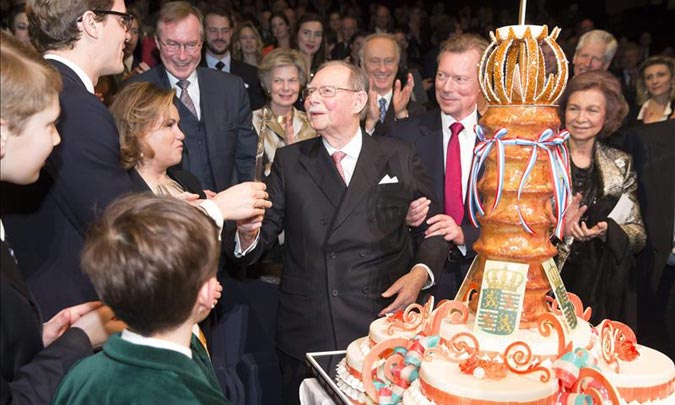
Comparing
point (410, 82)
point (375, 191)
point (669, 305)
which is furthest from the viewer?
point (410, 82)

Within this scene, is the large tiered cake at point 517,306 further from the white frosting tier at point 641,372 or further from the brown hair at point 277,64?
the brown hair at point 277,64

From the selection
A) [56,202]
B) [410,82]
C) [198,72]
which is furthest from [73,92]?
[410,82]

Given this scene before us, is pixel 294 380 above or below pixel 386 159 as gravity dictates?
below

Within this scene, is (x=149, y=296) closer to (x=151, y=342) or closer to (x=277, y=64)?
(x=151, y=342)

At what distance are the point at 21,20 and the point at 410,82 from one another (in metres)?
2.69

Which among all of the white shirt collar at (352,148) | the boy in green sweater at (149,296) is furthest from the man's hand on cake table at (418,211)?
the boy in green sweater at (149,296)

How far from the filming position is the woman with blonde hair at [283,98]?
4.23m

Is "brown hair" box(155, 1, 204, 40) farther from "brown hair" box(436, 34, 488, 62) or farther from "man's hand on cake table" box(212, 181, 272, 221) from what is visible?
"man's hand on cake table" box(212, 181, 272, 221)

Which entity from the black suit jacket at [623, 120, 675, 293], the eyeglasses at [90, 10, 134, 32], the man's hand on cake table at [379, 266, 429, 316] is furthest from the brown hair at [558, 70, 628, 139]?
the eyeglasses at [90, 10, 134, 32]

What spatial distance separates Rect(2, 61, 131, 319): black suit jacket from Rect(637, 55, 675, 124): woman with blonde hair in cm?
420

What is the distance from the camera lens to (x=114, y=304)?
1545 millimetres

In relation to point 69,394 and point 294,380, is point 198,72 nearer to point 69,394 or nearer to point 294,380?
point 294,380

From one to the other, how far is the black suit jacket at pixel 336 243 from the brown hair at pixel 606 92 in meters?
1.09

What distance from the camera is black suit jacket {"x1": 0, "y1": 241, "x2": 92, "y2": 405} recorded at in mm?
1612
